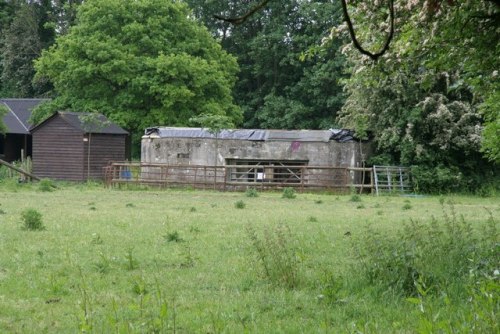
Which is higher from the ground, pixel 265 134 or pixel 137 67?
pixel 137 67

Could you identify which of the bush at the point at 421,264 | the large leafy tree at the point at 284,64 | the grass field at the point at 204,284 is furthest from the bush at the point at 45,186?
the large leafy tree at the point at 284,64

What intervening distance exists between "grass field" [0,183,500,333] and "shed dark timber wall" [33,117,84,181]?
1062 inches

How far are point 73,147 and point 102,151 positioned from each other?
163 cm

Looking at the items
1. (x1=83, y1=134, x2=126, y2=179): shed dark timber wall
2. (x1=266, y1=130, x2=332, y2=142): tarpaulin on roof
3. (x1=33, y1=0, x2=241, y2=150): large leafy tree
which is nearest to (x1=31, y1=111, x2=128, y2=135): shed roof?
(x1=83, y1=134, x2=126, y2=179): shed dark timber wall

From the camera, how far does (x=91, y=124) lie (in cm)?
4144

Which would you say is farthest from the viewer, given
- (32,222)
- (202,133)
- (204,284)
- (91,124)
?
(91,124)

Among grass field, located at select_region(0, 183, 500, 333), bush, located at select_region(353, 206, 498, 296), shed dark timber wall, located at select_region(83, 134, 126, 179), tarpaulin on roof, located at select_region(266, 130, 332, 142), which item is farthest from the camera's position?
shed dark timber wall, located at select_region(83, 134, 126, 179)

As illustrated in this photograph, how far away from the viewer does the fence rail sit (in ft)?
113

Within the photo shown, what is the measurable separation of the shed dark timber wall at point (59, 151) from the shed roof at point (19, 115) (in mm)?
7900

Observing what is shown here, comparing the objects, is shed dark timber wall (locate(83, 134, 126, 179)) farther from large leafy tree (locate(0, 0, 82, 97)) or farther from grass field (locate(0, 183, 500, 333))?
grass field (locate(0, 183, 500, 333))

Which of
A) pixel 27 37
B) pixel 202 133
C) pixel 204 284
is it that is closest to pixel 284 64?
pixel 202 133

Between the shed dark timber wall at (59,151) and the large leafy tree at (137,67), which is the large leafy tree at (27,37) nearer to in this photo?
the large leafy tree at (137,67)

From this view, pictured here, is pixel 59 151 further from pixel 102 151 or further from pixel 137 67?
pixel 137 67

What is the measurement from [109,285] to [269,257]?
6.99 ft
